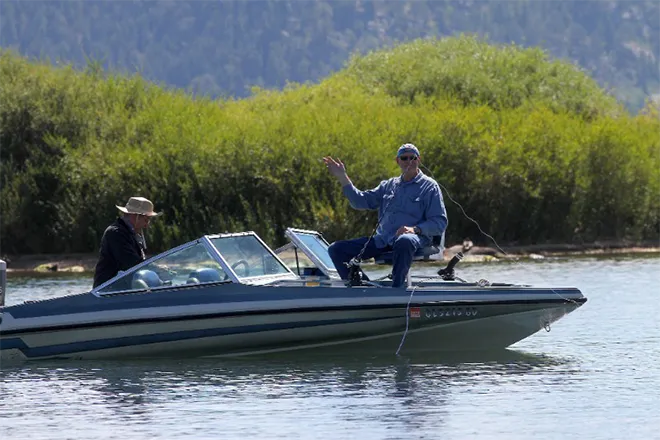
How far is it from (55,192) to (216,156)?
4944 millimetres

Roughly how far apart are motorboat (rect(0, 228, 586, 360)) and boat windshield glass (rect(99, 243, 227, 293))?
10 mm

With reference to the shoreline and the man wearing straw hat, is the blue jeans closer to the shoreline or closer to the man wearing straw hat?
the man wearing straw hat

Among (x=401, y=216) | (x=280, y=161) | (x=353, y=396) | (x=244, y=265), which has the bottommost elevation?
(x=353, y=396)

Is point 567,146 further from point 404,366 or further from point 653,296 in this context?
point 404,366

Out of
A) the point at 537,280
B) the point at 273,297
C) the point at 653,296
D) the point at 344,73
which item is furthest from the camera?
the point at 344,73

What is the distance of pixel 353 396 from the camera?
47.4 ft

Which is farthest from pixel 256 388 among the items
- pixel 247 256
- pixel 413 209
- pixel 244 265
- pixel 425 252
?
pixel 413 209

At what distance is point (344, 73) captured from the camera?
2362 inches

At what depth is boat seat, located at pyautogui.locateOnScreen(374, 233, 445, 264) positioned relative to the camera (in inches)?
621

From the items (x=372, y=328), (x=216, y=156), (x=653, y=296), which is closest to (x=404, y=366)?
(x=372, y=328)

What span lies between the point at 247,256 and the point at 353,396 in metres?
2.52

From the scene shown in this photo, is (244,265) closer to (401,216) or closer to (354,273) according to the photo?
(354,273)

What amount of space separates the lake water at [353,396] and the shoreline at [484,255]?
76.6 feet

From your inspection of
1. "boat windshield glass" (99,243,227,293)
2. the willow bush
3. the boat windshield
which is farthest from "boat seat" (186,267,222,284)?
the willow bush
